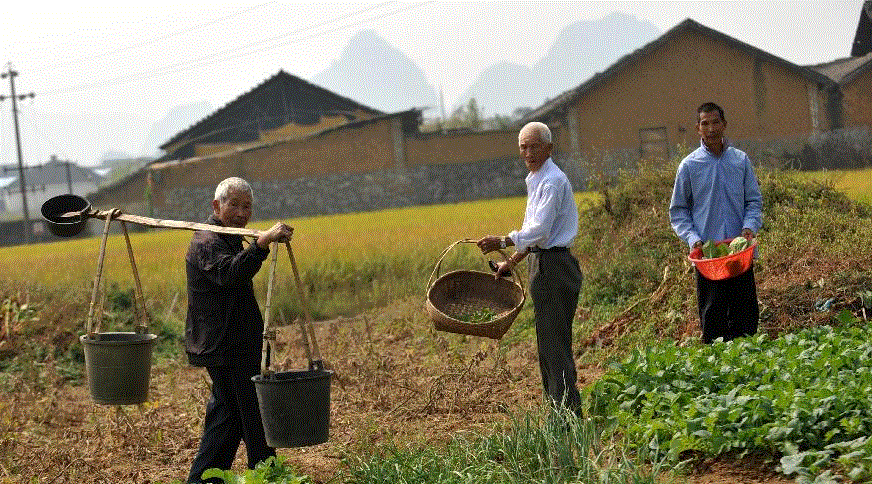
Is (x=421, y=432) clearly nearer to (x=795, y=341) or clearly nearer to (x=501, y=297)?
(x=501, y=297)

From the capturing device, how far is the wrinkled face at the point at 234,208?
244 inches

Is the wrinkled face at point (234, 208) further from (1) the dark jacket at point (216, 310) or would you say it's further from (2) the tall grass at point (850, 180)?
(2) the tall grass at point (850, 180)

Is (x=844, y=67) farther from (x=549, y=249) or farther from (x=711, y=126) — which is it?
(x=549, y=249)

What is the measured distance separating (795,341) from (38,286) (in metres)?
9.73

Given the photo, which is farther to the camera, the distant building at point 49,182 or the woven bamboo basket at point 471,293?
the distant building at point 49,182

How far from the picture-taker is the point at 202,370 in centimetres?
1159

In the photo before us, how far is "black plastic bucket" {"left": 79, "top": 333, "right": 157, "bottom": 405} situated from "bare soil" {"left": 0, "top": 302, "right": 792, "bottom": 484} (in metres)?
0.50

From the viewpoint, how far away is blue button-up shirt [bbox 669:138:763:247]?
7.47 metres

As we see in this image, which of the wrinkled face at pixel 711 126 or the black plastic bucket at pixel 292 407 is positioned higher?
the wrinkled face at pixel 711 126

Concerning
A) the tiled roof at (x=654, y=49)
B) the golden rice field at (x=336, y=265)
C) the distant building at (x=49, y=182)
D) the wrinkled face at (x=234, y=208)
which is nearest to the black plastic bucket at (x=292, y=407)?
the wrinkled face at (x=234, y=208)

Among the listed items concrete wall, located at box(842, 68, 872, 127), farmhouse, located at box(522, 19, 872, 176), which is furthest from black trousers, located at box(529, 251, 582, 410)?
farmhouse, located at box(522, 19, 872, 176)

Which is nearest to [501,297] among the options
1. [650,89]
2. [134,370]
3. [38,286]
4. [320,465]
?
[320,465]

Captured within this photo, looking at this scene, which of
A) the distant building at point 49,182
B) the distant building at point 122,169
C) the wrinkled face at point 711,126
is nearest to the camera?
the wrinkled face at point 711,126

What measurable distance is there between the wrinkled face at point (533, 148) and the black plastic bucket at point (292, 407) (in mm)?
1747
